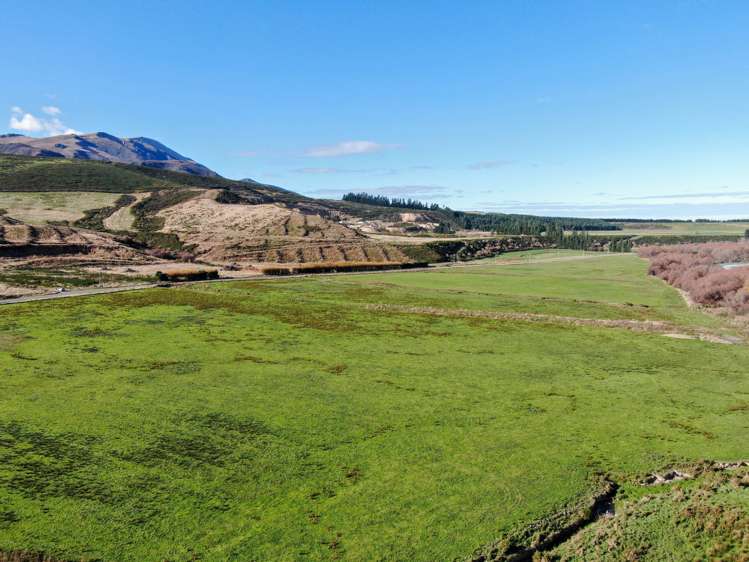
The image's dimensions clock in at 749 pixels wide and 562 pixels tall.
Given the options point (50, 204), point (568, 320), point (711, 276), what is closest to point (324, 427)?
point (568, 320)

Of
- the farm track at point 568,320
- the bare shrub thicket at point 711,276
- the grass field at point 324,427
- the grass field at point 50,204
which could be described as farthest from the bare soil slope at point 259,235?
the grass field at point 324,427

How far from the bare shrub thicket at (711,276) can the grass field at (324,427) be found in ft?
43.6

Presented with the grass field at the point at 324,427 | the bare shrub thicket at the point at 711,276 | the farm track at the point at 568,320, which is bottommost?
the grass field at the point at 324,427

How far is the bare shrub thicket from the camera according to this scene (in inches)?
2153

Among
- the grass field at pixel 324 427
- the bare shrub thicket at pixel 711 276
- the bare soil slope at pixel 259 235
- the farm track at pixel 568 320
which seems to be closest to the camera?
the grass field at pixel 324 427

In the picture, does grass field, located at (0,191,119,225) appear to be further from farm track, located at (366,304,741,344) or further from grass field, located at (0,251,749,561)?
farm track, located at (366,304,741,344)

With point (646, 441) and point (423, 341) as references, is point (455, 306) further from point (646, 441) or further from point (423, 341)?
point (646, 441)

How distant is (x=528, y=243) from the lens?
6983 inches

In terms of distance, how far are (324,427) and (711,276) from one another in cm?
6021

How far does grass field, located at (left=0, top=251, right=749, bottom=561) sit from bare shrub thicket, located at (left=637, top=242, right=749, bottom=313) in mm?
13275

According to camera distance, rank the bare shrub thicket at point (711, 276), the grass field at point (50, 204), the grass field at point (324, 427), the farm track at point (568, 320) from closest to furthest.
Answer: the grass field at point (324, 427) → the farm track at point (568, 320) → the bare shrub thicket at point (711, 276) → the grass field at point (50, 204)

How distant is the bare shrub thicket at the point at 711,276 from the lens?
2153 inches

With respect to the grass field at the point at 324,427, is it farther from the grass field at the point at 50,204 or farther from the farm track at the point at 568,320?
the grass field at the point at 50,204

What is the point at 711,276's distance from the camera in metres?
62.5
